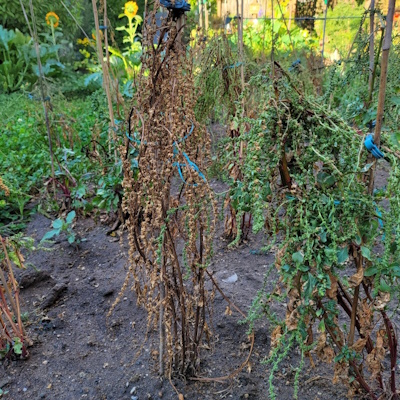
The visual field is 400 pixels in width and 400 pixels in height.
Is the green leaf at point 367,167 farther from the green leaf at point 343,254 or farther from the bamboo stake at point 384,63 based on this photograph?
the green leaf at point 343,254

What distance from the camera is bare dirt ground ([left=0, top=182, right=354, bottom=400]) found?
5.50 ft

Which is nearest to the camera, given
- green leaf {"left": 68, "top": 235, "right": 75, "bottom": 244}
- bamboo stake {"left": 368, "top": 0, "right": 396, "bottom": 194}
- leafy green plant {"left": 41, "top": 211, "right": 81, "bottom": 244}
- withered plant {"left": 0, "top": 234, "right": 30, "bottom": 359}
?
bamboo stake {"left": 368, "top": 0, "right": 396, "bottom": 194}

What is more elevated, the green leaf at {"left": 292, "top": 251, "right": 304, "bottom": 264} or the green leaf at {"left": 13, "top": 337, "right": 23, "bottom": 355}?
the green leaf at {"left": 292, "top": 251, "right": 304, "bottom": 264}

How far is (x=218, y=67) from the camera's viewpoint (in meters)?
2.64

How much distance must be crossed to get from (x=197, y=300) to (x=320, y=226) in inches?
23.9

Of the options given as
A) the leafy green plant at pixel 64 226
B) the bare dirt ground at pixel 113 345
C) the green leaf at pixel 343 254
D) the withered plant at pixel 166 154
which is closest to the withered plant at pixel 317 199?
the green leaf at pixel 343 254

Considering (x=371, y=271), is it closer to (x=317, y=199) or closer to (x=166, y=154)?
(x=317, y=199)

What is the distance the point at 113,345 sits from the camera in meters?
1.96

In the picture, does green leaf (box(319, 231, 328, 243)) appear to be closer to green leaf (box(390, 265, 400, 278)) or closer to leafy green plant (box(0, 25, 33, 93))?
green leaf (box(390, 265, 400, 278))

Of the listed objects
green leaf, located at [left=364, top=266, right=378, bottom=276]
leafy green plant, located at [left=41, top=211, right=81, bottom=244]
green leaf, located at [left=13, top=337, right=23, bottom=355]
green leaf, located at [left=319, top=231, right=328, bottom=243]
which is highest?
green leaf, located at [left=319, top=231, right=328, bottom=243]

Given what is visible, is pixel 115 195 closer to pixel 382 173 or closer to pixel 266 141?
pixel 266 141

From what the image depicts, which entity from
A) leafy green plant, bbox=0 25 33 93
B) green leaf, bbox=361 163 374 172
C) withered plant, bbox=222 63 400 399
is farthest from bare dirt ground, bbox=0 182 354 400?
leafy green plant, bbox=0 25 33 93

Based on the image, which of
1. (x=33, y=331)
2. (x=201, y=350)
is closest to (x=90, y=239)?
(x=33, y=331)

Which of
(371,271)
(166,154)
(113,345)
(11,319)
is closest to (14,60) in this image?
(11,319)
